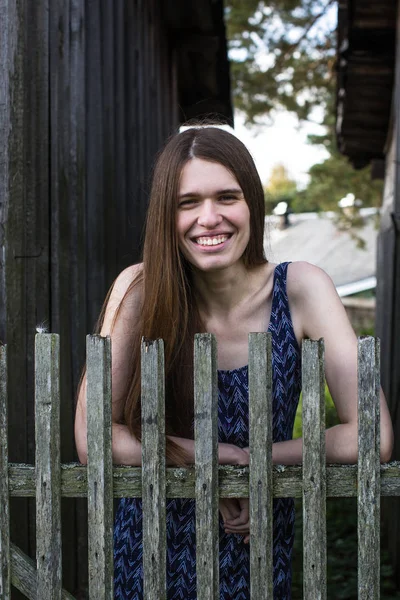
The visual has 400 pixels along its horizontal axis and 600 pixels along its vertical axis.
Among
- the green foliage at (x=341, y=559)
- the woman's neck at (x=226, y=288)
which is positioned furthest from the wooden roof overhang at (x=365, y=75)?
the woman's neck at (x=226, y=288)

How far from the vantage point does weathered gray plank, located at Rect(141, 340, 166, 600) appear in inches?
80.7

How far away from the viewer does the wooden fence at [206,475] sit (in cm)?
202

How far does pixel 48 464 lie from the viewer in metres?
2.09

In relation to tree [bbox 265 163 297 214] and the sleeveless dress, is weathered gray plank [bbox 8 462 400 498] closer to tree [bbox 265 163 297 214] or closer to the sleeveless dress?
the sleeveless dress

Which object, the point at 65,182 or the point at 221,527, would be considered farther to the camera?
the point at 65,182

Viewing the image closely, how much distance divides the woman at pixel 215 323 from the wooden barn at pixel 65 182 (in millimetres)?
604

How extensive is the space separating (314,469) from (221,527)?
0.61 meters

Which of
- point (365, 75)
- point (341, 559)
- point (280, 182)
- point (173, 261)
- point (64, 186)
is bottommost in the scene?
point (341, 559)

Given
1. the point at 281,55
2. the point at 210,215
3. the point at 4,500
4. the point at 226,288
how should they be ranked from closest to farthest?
the point at 4,500, the point at 210,215, the point at 226,288, the point at 281,55

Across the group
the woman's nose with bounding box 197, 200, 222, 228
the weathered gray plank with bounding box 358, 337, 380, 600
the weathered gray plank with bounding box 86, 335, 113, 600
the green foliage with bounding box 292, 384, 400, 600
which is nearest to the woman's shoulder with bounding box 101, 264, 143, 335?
the woman's nose with bounding box 197, 200, 222, 228

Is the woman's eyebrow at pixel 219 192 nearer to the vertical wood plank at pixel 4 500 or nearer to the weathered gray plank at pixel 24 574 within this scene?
the vertical wood plank at pixel 4 500

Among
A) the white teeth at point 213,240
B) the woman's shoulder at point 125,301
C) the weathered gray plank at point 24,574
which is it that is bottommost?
the weathered gray plank at point 24,574

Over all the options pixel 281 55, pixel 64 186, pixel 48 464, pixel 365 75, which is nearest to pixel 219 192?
pixel 48 464

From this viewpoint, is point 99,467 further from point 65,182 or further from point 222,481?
point 65,182
